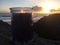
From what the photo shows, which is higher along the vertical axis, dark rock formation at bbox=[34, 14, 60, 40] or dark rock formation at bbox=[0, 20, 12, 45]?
dark rock formation at bbox=[34, 14, 60, 40]

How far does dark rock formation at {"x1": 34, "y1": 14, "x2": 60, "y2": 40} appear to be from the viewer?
108 centimetres

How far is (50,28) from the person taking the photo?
111 centimetres

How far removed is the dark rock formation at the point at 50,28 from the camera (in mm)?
1084

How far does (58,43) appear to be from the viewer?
100 centimetres

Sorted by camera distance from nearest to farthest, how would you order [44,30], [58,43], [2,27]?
[58,43]
[44,30]
[2,27]

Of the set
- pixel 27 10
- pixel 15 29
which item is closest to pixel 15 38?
pixel 15 29

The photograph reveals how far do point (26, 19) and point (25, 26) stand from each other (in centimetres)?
4

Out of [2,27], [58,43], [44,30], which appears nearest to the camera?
[58,43]

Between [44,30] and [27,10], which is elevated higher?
[27,10]

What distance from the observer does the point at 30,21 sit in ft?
3.49

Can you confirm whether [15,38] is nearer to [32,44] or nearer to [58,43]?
[32,44]

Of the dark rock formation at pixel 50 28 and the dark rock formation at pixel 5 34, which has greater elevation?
the dark rock formation at pixel 50 28

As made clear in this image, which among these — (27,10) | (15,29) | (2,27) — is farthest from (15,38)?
(2,27)

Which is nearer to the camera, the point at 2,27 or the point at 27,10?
the point at 27,10
